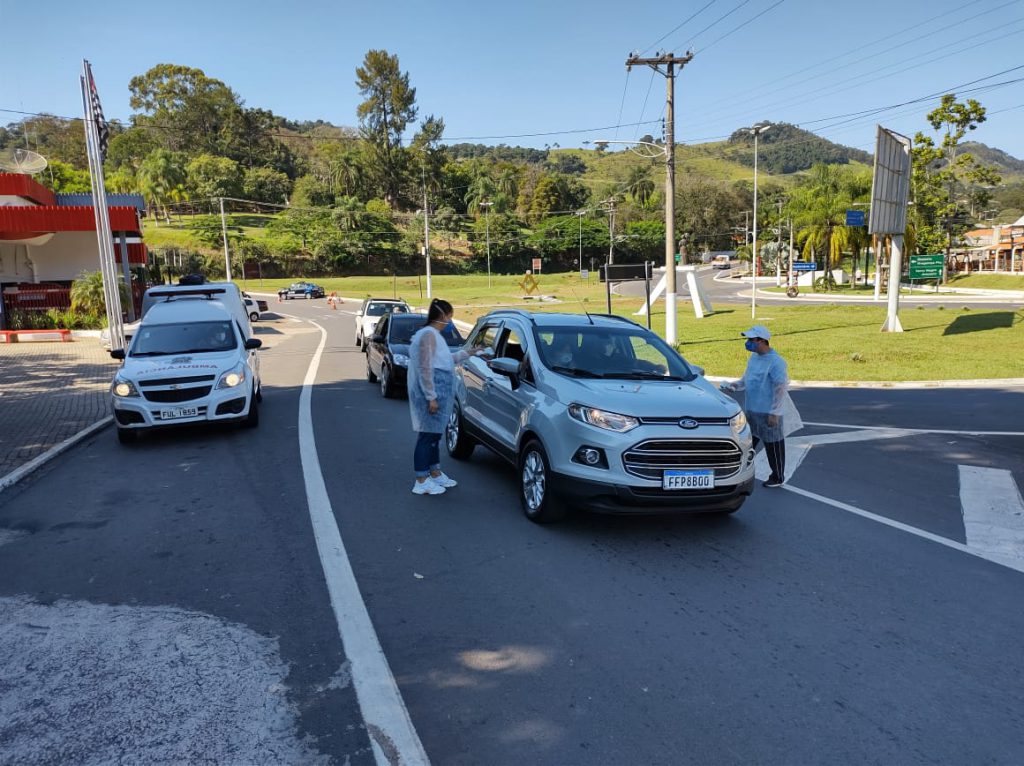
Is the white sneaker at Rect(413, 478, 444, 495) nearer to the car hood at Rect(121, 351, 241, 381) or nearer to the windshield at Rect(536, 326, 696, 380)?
the windshield at Rect(536, 326, 696, 380)

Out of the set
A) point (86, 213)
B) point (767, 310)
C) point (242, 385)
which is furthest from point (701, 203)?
point (242, 385)

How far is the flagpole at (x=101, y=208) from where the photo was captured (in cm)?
2027

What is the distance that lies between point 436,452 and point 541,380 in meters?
1.41

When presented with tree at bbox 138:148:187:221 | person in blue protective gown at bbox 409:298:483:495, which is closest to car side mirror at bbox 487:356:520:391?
person in blue protective gown at bbox 409:298:483:495

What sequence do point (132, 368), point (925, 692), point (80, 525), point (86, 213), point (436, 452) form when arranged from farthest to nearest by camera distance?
1. point (86, 213)
2. point (132, 368)
3. point (436, 452)
4. point (80, 525)
5. point (925, 692)

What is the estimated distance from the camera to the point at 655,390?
604 cm

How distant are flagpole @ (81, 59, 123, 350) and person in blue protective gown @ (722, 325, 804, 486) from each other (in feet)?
64.3

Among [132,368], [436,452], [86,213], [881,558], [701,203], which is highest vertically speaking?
[701,203]

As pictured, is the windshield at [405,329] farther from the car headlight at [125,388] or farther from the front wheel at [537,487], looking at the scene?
the front wheel at [537,487]

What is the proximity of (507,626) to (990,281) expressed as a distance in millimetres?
73323

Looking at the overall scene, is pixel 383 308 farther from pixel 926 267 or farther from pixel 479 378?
pixel 926 267

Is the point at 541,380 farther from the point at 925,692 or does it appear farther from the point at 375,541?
the point at 925,692

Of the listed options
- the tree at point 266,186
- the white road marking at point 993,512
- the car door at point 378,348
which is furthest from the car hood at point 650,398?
the tree at point 266,186

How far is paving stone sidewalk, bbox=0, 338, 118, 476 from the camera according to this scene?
32.3ft
